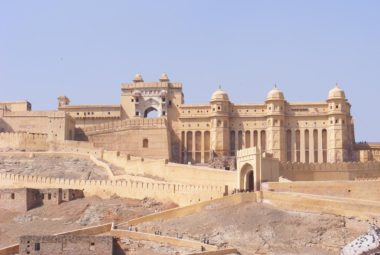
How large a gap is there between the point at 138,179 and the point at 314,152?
1659 cm

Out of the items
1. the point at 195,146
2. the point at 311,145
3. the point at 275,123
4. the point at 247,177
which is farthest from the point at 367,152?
the point at 247,177

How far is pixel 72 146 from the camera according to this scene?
189ft

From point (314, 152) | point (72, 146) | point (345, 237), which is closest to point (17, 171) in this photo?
point (72, 146)

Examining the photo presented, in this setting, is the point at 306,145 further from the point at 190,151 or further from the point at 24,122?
the point at 24,122

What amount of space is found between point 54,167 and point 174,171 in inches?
405

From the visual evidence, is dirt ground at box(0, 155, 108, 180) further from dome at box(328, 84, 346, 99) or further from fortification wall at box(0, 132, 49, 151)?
dome at box(328, 84, 346, 99)

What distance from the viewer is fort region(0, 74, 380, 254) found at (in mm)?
39156

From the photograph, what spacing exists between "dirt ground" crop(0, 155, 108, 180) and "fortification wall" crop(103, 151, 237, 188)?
5.54 ft

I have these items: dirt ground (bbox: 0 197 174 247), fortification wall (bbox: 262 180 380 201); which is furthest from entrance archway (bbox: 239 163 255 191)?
dirt ground (bbox: 0 197 174 247)

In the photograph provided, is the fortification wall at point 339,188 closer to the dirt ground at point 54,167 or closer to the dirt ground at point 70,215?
the dirt ground at point 70,215

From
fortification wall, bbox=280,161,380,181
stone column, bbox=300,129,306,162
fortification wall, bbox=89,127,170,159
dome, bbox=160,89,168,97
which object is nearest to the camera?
fortification wall, bbox=280,161,380,181

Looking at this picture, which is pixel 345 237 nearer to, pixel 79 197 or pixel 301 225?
pixel 301 225

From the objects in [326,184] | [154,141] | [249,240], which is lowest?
[249,240]

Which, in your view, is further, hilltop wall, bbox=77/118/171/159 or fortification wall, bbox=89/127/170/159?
hilltop wall, bbox=77/118/171/159
